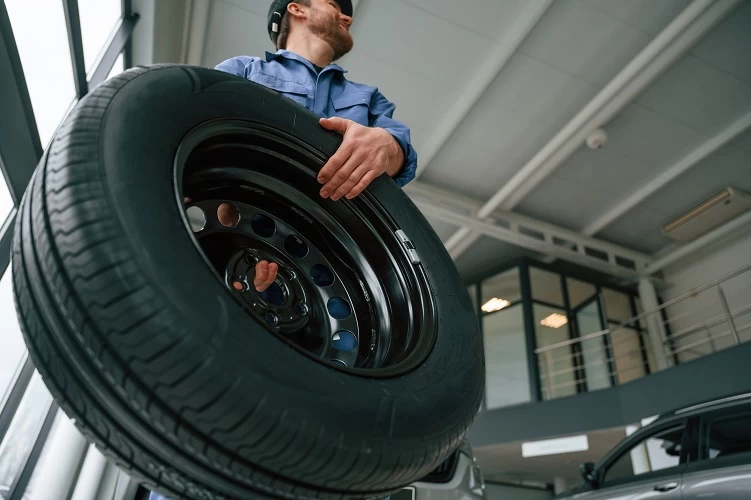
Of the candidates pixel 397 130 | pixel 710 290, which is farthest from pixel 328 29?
pixel 710 290

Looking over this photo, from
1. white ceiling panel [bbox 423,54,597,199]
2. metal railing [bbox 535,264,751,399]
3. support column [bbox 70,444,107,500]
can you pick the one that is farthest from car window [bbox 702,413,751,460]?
metal railing [bbox 535,264,751,399]

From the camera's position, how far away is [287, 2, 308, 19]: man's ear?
146 cm

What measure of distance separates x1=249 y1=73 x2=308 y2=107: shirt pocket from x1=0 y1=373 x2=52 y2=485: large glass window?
241cm

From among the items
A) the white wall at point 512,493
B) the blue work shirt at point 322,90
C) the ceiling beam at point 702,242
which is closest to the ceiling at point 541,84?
the ceiling beam at point 702,242

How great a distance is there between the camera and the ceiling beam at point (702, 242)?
673cm

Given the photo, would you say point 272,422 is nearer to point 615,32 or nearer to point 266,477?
point 266,477

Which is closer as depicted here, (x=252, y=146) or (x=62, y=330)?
(x=62, y=330)

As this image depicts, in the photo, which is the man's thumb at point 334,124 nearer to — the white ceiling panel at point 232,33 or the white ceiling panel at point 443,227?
the white ceiling panel at point 232,33

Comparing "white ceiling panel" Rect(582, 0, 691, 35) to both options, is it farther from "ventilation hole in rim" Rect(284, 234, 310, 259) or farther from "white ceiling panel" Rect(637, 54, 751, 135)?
"ventilation hole in rim" Rect(284, 234, 310, 259)

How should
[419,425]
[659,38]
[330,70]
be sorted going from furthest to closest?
[659,38]
[330,70]
[419,425]

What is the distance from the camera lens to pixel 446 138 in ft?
17.9

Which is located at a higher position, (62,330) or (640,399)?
(640,399)

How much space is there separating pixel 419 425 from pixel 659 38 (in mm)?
4782

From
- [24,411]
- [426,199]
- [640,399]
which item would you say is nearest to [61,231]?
[24,411]
